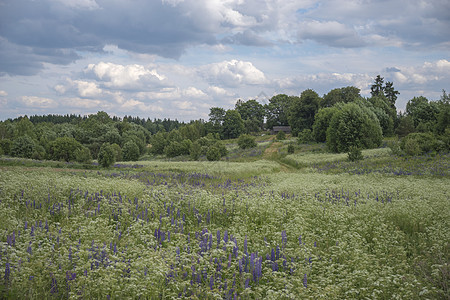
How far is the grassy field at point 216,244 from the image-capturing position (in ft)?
16.1

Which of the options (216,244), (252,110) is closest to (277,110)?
(252,110)

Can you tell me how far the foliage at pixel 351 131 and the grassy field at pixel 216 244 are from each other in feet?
105

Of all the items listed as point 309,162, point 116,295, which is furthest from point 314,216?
point 309,162

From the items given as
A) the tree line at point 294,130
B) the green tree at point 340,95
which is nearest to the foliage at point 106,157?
the tree line at point 294,130

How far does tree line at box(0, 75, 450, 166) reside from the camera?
39938 millimetres

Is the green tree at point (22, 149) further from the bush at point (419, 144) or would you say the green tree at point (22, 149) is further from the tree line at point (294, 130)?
the bush at point (419, 144)

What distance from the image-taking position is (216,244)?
20.8ft

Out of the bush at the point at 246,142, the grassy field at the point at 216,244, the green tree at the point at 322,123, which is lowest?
the grassy field at the point at 216,244

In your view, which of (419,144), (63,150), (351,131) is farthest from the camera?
(63,150)

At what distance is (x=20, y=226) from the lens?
7297mm

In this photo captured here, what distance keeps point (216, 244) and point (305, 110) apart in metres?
76.3

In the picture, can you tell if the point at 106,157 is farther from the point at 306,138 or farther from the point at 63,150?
the point at 306,138

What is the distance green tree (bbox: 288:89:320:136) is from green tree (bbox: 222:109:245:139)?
2159cm

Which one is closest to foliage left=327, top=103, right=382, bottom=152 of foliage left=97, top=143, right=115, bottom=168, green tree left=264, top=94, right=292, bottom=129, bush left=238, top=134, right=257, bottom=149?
bush left=238, top=134, right=257, bottom=149
